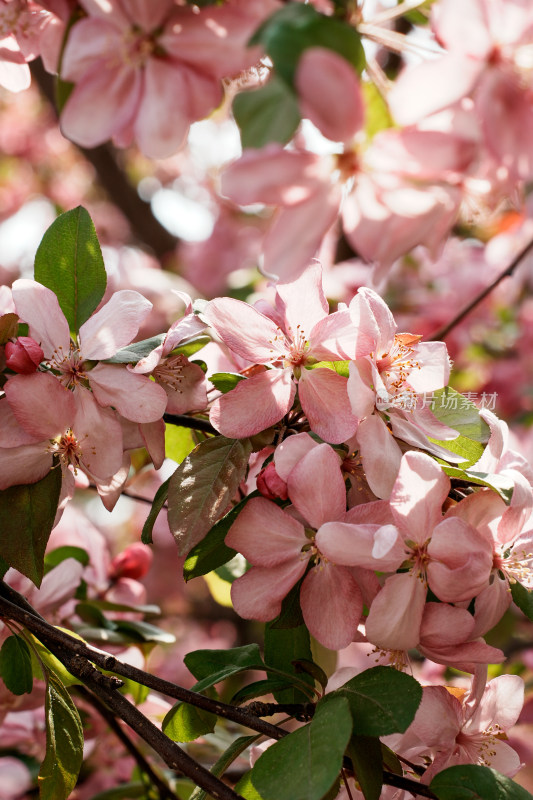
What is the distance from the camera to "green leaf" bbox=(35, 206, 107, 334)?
804mm

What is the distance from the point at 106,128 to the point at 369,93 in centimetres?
21

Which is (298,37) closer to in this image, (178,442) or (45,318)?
(45,318)

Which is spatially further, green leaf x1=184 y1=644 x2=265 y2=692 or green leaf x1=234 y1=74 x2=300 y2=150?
green leaf x1=184 y1=644 x2=265 y2=692

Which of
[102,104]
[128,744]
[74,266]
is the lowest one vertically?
[128,744]

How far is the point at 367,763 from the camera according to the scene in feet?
2.19

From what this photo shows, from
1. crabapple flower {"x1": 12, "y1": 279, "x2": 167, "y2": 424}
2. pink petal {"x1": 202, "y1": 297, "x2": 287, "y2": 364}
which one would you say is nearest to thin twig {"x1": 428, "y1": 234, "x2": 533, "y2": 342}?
pink petal {"x1": 202, "y1": 297, "x2": 287, "y2": 364}

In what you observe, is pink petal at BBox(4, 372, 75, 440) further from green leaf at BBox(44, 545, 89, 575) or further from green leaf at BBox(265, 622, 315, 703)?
green leaf at BBox(44, 545, 89, 575)

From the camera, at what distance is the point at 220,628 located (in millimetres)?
2924

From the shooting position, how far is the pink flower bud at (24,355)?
710 mm

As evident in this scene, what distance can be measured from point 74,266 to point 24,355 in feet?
0.45

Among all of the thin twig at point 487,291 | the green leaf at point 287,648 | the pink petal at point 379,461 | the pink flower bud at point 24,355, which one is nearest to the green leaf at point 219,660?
the green leaf at point 287,648

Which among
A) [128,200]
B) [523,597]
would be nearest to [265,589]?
[523,597]

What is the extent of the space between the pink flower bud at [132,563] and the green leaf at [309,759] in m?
0.49

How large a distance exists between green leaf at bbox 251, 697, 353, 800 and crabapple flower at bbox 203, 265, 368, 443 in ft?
0.75
